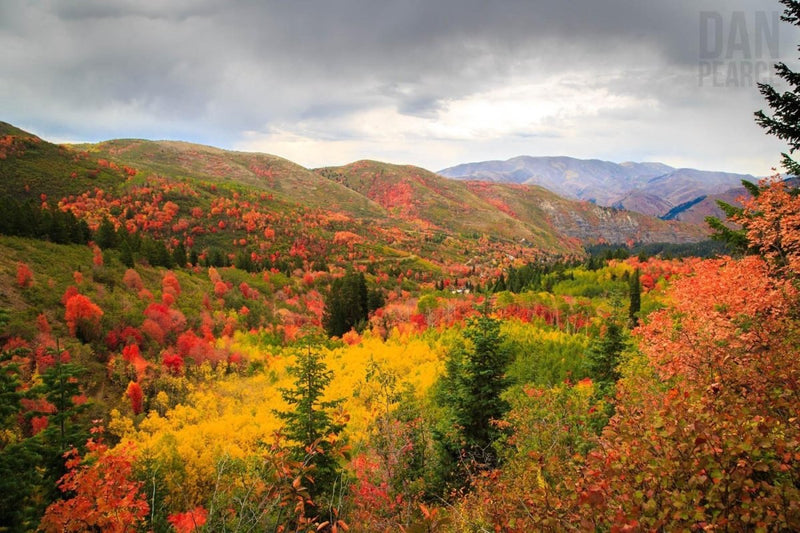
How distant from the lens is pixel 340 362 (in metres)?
48.2

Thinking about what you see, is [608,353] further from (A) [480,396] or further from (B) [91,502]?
(B) [91,502]

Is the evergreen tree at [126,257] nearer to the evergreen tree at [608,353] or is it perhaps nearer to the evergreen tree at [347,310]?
the evergreen tree at [347,310]

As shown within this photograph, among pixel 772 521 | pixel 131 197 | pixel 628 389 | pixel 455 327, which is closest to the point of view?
pixel 772 521

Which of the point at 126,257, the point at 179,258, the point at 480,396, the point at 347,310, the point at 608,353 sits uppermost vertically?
the point at 126,257

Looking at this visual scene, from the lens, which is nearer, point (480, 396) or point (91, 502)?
point (91, 502)

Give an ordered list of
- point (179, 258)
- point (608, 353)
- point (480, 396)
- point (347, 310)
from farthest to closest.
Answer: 1. point (179, 258)
2. point (347, 310)
3. point (608, 353)
4. point (480, 396)

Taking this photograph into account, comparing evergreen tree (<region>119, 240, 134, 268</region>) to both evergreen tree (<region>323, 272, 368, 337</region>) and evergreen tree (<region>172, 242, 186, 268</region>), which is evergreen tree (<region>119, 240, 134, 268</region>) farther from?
evergreen tree (<region>323, 272, 368, 337</region>)

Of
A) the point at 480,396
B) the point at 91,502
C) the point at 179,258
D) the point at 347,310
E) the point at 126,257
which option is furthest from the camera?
the point at 179,258

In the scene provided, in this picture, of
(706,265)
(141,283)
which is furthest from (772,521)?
(141,283)

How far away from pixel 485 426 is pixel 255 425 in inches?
790

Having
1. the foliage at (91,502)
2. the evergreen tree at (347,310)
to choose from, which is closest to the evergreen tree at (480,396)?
the foliage at (91,502)

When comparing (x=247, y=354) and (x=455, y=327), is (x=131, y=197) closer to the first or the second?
(x=247, y=354)

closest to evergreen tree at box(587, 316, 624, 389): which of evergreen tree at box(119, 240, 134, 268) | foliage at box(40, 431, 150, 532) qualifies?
foliage at box(40, 431, 150, 532)

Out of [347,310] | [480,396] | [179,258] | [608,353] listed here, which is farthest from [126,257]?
[608,353]
